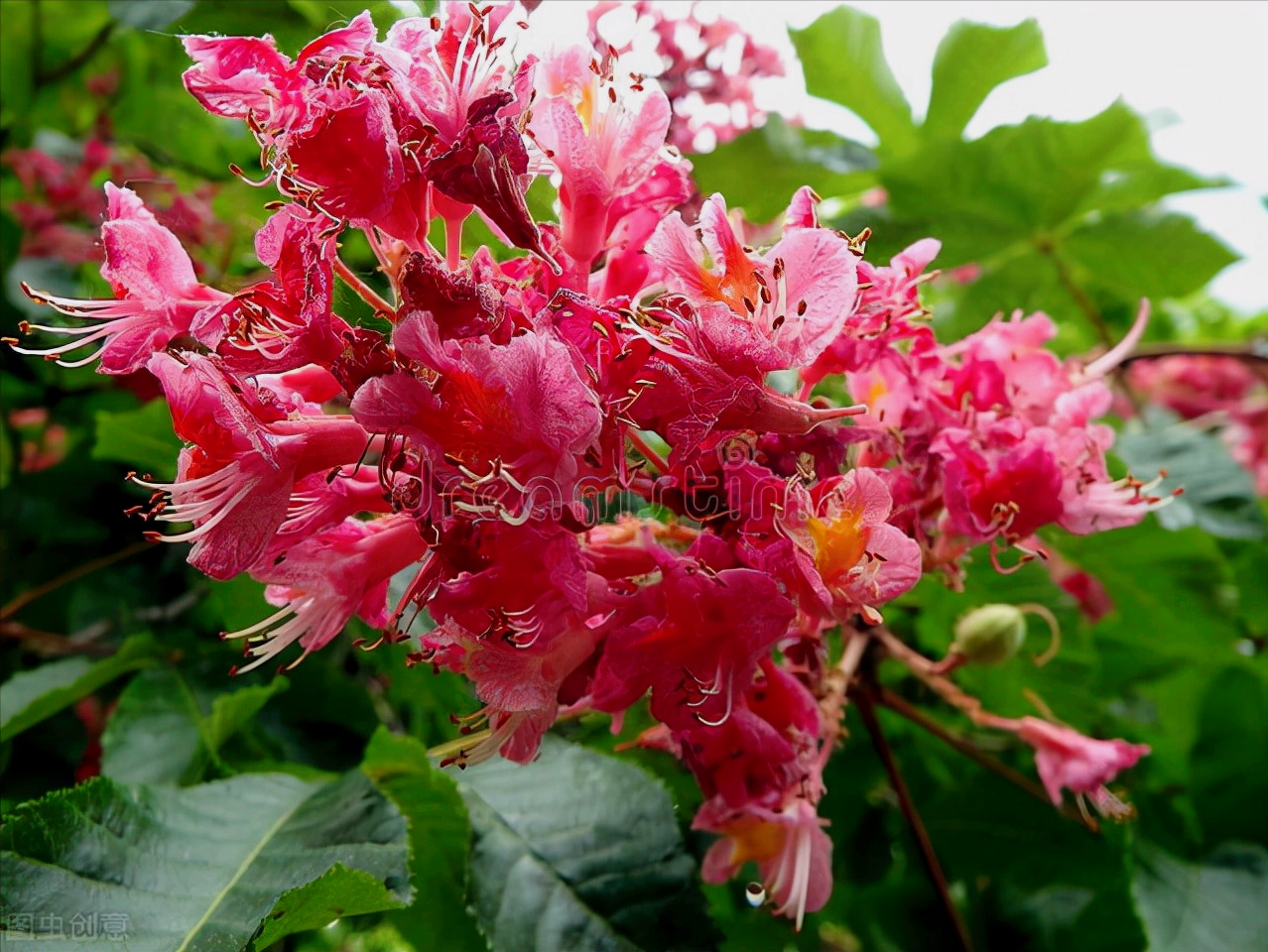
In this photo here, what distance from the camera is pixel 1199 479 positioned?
1448 millimetres

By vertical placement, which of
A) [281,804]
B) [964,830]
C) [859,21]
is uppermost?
[859,21]

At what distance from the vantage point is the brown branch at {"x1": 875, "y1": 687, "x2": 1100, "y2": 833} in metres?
1.21

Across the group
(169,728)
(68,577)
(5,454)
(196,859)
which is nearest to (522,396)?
(196,859)

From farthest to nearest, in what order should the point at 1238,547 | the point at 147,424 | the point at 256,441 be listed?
the point at 1238,547 < the point at 147,424 < the point at 256,441

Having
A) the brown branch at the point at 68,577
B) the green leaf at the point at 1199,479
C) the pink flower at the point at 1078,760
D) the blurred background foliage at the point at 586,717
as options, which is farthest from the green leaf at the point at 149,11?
the green leaf at the point at 1199,479

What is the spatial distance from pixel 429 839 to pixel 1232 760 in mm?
1124

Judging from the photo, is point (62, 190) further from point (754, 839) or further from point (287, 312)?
point (754, 839)

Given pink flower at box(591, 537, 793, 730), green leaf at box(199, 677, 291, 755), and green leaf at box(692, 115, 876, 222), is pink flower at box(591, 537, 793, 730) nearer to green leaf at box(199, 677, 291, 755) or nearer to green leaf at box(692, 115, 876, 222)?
green leaf at box(199, 677, 291, 755)

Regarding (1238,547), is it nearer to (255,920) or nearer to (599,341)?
(599,341)

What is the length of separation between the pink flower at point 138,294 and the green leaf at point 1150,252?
1455mm

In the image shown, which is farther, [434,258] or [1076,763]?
[1076,763]

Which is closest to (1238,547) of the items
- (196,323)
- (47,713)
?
(196,323)

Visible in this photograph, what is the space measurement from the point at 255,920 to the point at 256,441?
0.41 m

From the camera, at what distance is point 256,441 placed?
0.62m
